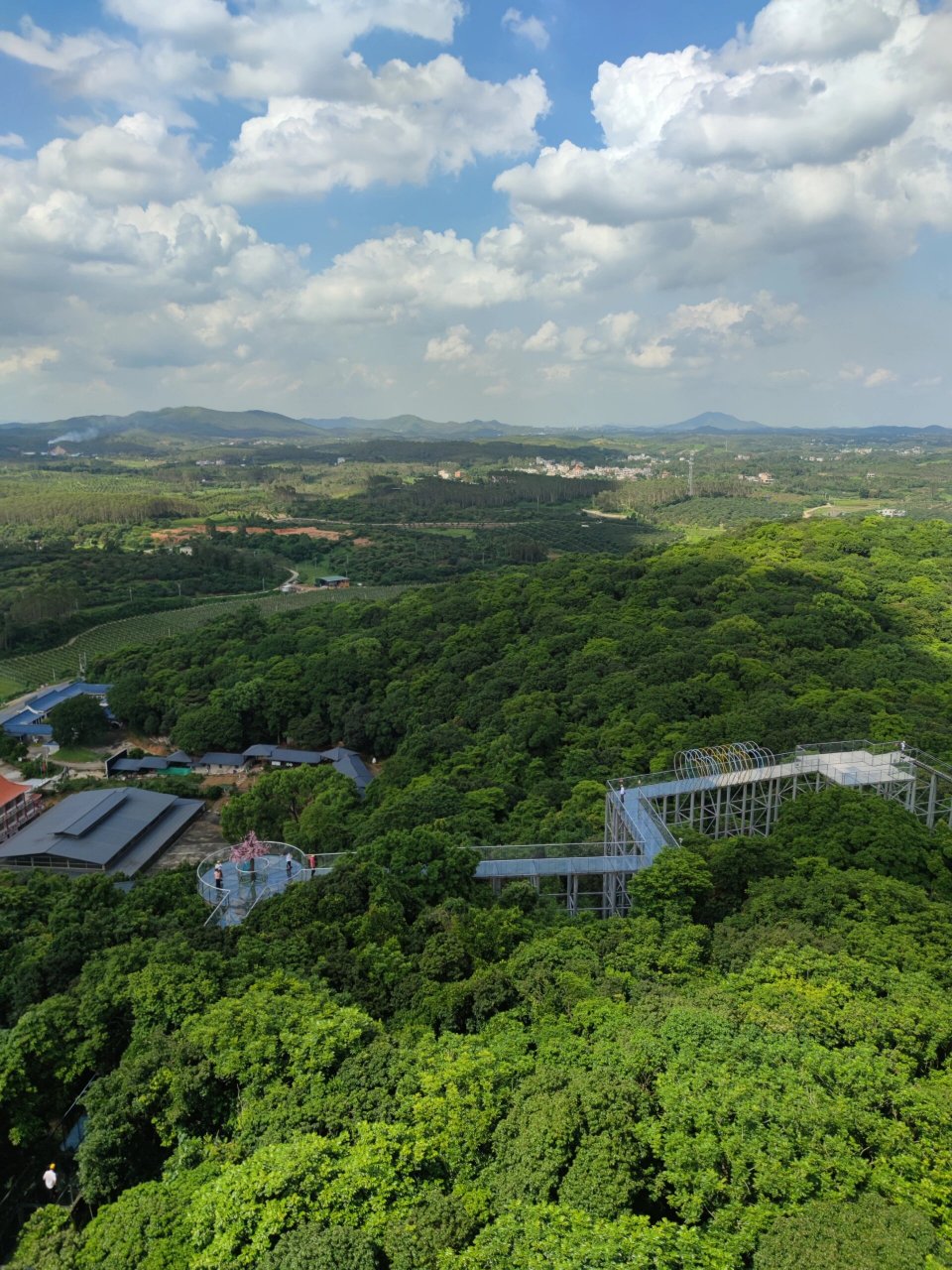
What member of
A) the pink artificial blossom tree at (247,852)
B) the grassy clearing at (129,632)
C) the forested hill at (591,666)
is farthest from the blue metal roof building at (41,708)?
the pink artificial blossom tree at (247,852)

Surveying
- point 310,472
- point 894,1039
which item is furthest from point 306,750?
point 310,472

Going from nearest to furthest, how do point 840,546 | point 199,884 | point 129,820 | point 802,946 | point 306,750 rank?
point 802,946 → point 199,884 → point 129,820 → point 306,750 → point 840,546

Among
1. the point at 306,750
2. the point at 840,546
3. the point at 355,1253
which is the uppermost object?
the point at 840,546

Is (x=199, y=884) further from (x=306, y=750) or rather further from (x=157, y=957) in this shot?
(x=306, y=750)

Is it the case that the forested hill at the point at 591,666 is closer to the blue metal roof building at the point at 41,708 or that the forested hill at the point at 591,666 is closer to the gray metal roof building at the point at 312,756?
the gray metal roof building at the point at 312,756

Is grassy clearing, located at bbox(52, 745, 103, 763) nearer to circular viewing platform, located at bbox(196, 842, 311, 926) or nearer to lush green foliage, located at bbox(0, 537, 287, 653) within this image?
lush green foliage, located at bbox(0, 537, 287, 653)

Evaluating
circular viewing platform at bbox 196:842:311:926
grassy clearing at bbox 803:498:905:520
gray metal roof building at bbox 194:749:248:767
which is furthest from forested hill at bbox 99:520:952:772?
grassy clearing at bbox 803:498:905:520

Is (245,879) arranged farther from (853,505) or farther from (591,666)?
(853,505)
